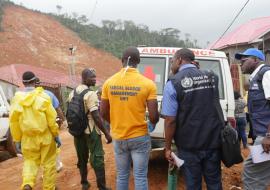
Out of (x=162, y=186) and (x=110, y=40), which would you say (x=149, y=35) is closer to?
(x=110, y=40)

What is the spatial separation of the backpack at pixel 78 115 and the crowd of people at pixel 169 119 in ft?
0.87

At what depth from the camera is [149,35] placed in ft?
216

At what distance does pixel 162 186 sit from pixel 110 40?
5717cm

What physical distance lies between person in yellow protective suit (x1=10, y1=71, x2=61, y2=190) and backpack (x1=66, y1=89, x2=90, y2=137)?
0.86 ft

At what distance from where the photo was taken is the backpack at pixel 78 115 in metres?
5.12

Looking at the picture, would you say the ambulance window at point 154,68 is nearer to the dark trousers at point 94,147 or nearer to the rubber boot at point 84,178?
the dark trousers at point 94,147

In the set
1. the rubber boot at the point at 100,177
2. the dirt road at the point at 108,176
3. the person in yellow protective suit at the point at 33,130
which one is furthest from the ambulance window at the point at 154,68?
the person in yellow protective suit at the point at 33,130

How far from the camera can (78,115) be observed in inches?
201

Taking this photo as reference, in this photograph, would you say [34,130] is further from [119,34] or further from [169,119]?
[119,34]

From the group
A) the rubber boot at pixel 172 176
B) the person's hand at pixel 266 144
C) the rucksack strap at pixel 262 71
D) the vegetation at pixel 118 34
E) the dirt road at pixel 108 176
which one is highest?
the vegetation at pixel 118 34

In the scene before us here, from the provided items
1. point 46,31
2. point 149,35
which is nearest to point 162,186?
point 46,31

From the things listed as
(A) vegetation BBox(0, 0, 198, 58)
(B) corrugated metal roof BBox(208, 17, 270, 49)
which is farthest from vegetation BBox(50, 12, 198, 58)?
(B) corrugated metal roof BBox(208, 17, 270, 49)

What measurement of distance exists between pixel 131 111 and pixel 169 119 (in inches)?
18.3

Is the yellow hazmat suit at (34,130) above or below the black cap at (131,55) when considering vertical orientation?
below
